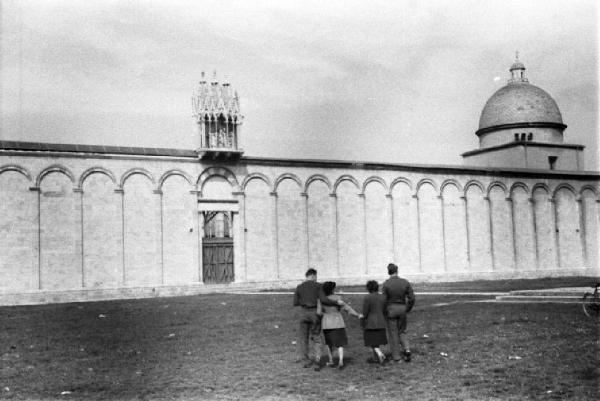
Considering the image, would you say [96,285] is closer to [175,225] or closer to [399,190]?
[175,225]

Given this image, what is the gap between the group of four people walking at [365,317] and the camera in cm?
1241

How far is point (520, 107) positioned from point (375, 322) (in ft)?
144

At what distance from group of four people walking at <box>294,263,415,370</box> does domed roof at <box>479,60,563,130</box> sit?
4245 cm

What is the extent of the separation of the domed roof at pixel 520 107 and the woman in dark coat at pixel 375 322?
42746 mm

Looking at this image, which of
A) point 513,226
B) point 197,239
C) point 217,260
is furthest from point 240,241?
point 513,226

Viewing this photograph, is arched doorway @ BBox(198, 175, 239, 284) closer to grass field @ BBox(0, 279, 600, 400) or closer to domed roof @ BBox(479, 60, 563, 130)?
grass field @ BBox(0, 279, 600, 400)

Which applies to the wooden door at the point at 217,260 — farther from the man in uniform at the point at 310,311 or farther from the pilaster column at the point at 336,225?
the man in uniform at the point at 310,311

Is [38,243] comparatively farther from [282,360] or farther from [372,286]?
[372,286]

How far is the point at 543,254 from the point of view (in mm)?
45938

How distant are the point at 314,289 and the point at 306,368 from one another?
4.73 ft

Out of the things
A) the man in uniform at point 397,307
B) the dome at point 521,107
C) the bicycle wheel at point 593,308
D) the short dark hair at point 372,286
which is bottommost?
the bicycle wheel at point 593,308

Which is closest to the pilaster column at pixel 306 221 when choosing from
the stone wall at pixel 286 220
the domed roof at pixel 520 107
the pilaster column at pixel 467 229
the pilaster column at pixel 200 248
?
the stone wall at pixel 286 220

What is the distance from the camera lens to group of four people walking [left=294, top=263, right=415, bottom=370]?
40.7 feet

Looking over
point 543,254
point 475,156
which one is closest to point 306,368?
point 543,254
